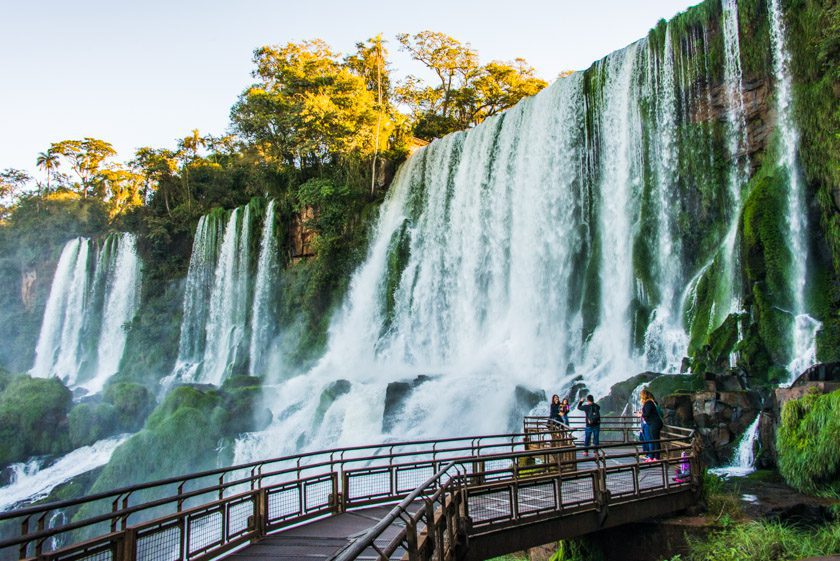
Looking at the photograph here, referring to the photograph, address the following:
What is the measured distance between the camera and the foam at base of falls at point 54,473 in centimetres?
2283

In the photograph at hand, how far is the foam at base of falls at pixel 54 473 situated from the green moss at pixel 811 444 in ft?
71.2

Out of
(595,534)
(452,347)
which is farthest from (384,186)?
(595,534)

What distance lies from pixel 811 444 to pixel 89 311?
45.7m

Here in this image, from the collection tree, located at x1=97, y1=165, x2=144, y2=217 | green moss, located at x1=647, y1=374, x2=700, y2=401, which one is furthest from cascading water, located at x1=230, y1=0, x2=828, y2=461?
tree, located at x1=97, y1=165, x2=144, y2=217

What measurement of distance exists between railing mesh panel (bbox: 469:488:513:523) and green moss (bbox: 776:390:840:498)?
211 inches

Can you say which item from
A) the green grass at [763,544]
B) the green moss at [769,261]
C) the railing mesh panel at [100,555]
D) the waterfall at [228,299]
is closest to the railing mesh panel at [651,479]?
the green grass at [763,544]

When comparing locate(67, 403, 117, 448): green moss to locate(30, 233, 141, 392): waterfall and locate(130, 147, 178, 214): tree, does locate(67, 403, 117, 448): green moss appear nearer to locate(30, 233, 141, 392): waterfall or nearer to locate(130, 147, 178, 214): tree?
locate(30, 233, 141, 392): waterfall

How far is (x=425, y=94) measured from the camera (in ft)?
158

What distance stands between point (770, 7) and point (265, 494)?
820 inches

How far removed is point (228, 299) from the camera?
38.8 meters

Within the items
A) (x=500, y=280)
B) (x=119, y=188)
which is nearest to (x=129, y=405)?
(x=500, y=280)

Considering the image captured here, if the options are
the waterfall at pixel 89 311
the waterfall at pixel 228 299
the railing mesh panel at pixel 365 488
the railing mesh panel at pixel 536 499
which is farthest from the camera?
the waterfall at pixel 89 311

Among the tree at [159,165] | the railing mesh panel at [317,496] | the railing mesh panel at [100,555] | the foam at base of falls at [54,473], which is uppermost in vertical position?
the tree at [159,165]

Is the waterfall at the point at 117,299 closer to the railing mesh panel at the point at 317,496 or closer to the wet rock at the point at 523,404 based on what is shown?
the wet rock at the point at 523,404
